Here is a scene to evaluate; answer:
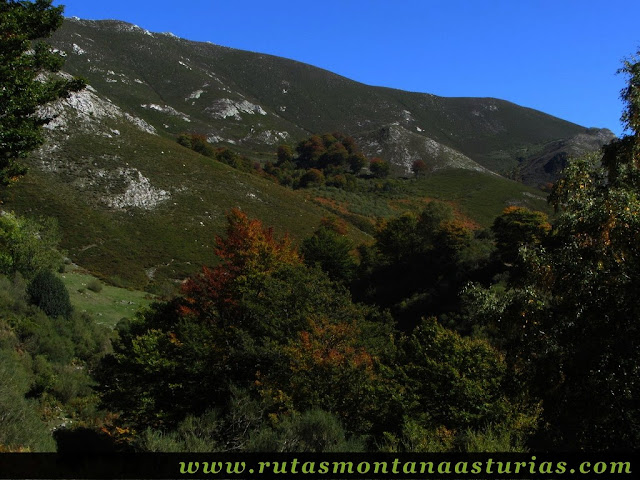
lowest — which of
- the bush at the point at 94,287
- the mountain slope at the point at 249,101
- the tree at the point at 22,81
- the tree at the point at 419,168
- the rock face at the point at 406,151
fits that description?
the bush at the point at 94,287

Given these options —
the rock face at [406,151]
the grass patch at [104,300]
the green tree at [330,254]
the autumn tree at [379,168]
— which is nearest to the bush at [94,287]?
the grass patch at [104,300]

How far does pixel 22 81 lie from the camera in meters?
9.08

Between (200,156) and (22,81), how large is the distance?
6197 centimetres

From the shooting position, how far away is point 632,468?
728 centimetres

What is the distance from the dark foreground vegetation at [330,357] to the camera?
761 cm

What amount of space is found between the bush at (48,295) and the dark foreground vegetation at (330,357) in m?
0.07

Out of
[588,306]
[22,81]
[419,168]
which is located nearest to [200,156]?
[22,81]

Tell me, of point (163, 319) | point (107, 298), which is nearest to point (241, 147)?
point (107, 298)

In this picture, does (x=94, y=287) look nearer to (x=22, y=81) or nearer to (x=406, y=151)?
(x=22, y=81)

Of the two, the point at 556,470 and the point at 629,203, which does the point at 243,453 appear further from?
the point at 629,203

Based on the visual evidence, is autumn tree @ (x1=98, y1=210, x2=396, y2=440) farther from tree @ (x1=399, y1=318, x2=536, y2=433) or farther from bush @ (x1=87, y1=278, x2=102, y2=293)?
bush @ (x1=87, y1=278, x2=102, y2=293)

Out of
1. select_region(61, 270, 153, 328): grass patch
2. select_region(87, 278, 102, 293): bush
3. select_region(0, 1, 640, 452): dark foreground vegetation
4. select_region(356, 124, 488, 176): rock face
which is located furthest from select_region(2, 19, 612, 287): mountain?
select_region(0, 1, 640, 452): dark foreground vegetation

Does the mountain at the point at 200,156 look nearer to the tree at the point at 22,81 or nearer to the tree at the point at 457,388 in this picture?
the tree at the point at 22,81

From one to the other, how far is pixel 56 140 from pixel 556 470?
60.9 metres
